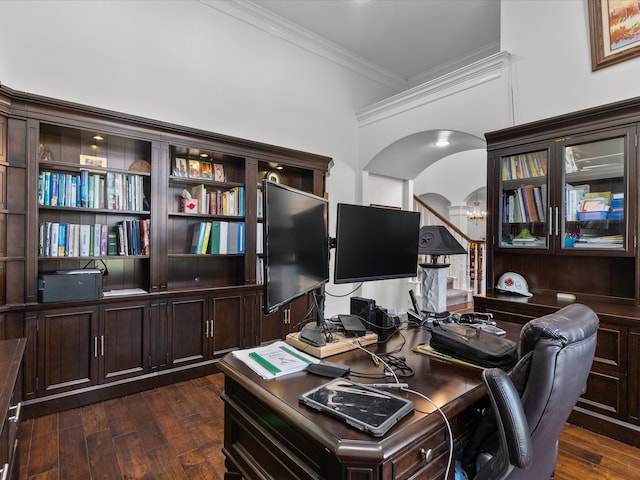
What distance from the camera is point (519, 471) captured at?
95 cm

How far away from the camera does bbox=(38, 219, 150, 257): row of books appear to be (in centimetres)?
238

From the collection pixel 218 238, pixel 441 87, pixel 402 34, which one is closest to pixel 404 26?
pixel 402 34

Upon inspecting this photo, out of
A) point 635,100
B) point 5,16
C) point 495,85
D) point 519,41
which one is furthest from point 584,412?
point 5,16

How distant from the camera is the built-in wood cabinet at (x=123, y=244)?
225 cm

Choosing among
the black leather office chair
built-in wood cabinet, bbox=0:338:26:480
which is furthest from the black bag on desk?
built-in wood cabinet, bbox=0:338:26:480

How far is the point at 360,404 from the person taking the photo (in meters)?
0.91

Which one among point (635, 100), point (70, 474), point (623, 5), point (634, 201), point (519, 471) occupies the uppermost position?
point (623, 5)

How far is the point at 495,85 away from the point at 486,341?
272 centimetres

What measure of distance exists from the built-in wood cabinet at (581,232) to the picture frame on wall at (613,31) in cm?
51

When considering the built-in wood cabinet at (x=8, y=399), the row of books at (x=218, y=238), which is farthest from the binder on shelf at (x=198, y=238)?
the built-in wood cabinet at (x=8, y=399)

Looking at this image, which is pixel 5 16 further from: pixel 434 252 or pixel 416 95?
pixel 416 95

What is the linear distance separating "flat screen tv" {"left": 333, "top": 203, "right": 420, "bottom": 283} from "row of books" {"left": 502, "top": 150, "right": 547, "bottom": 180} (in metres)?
1.44

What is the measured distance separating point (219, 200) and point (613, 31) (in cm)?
336

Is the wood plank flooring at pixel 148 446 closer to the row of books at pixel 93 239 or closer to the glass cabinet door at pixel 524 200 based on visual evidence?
the row of books at pixel 93 239
